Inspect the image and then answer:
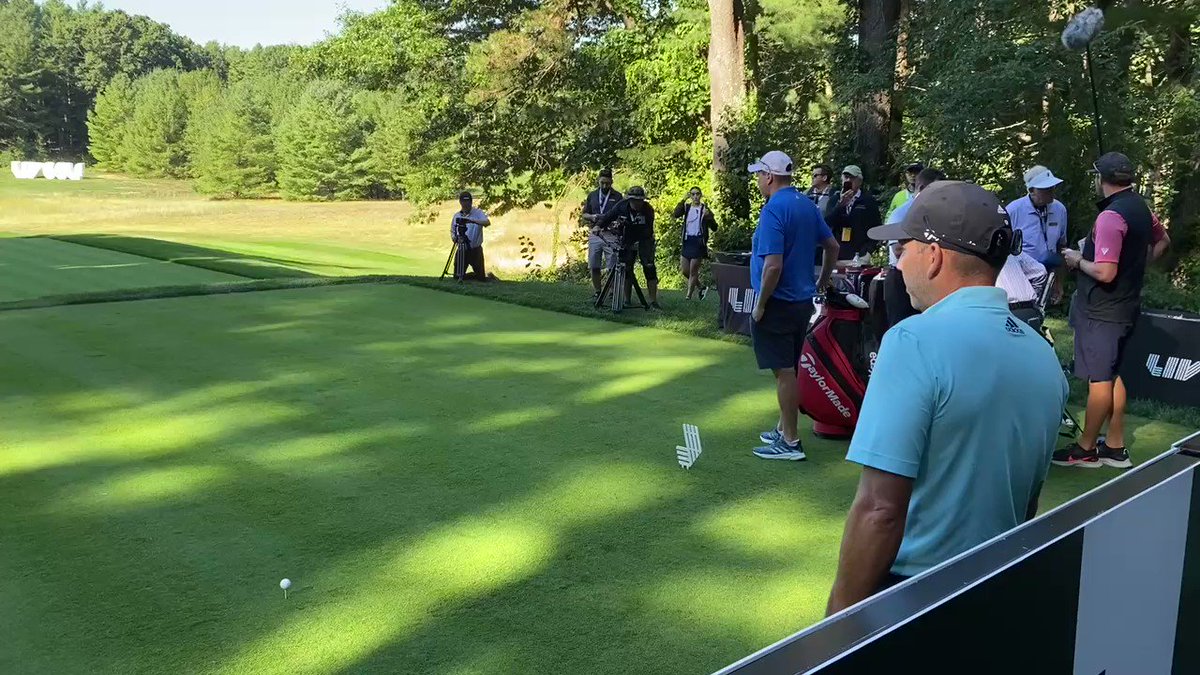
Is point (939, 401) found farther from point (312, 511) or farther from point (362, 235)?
point (362, 235)

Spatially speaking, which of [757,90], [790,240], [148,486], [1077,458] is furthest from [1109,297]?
[757,90]

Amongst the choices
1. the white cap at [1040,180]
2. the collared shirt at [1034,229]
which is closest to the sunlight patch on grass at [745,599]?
the white cap at [1040,180]

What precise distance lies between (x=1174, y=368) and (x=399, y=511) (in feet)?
20.2

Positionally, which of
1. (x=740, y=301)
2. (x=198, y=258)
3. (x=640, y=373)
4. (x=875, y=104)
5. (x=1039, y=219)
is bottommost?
(x=640, y=373)

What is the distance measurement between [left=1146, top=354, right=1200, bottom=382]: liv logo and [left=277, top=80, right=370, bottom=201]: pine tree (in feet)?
205

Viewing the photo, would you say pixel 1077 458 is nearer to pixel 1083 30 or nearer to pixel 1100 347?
pixel 1100 347

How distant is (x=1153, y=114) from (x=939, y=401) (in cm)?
1404

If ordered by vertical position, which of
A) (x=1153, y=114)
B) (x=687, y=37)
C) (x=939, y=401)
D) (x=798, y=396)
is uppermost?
(x=687, y=37)

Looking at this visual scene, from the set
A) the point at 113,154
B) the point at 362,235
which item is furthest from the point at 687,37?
the point at 113,154

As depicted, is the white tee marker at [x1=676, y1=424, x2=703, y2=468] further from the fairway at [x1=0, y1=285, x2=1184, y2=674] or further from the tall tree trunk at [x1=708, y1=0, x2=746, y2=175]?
the tall tree trunk at [x1=708, y1=0, x2=746, y2=175]

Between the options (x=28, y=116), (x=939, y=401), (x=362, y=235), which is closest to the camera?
(x=939, y=401)

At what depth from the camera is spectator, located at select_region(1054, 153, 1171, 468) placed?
5.45 m

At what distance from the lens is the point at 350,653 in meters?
3.56

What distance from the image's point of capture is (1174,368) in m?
7.61
